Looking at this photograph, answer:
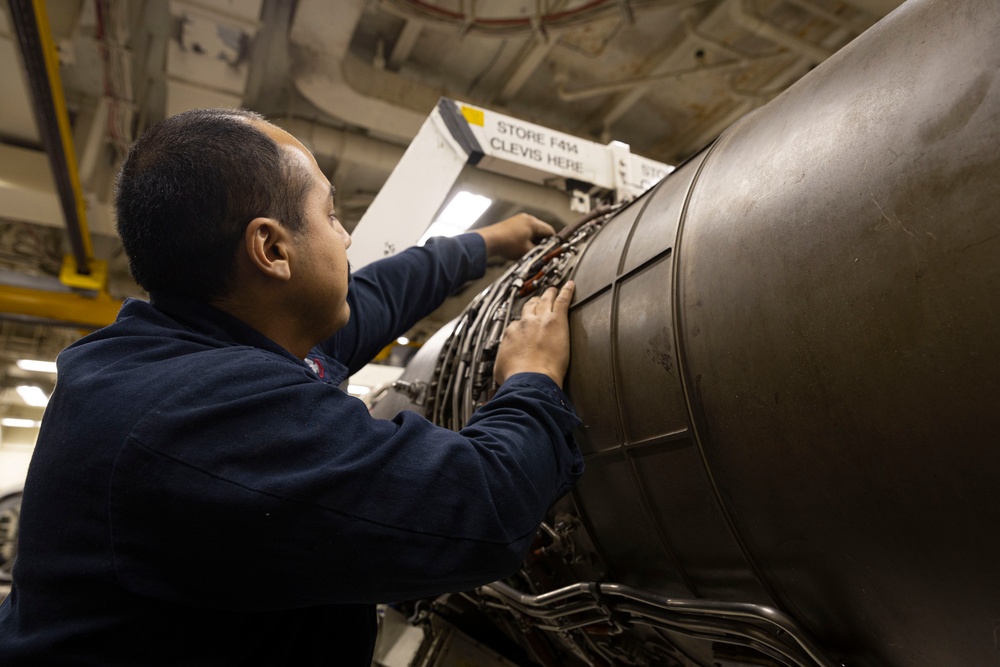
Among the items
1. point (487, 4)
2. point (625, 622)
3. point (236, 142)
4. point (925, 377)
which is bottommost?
point (625, 622)

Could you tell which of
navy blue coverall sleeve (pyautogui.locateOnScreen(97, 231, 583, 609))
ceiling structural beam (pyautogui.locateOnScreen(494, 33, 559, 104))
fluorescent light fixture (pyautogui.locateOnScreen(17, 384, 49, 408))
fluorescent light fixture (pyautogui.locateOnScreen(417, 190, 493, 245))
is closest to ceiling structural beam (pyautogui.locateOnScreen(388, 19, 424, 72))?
ceiling structural beam (pyautogui.locateOnScreen(494, 33, 559, 104))

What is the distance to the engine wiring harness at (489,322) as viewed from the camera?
1211mm

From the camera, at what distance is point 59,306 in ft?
14.0

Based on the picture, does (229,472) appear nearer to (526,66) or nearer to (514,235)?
(514,235)

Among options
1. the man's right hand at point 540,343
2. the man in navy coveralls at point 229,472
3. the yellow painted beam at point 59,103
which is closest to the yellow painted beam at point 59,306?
the yellow painted beam at point 59,103

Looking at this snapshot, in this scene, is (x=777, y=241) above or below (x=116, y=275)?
above

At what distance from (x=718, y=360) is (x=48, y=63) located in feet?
9.13

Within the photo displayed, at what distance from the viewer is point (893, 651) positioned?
0.63 metres

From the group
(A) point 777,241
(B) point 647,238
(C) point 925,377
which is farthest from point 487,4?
(C) point 925,377

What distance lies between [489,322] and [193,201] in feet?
2.16

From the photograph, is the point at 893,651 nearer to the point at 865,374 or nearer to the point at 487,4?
the point at 865,374

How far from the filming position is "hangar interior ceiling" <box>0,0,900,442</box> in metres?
2.74

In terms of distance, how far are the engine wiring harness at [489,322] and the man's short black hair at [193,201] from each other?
50 centimetres

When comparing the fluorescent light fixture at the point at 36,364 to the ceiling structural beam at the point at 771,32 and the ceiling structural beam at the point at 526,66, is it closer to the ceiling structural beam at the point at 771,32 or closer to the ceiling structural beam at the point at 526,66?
the ceiling structural beam at the point at 526,66
